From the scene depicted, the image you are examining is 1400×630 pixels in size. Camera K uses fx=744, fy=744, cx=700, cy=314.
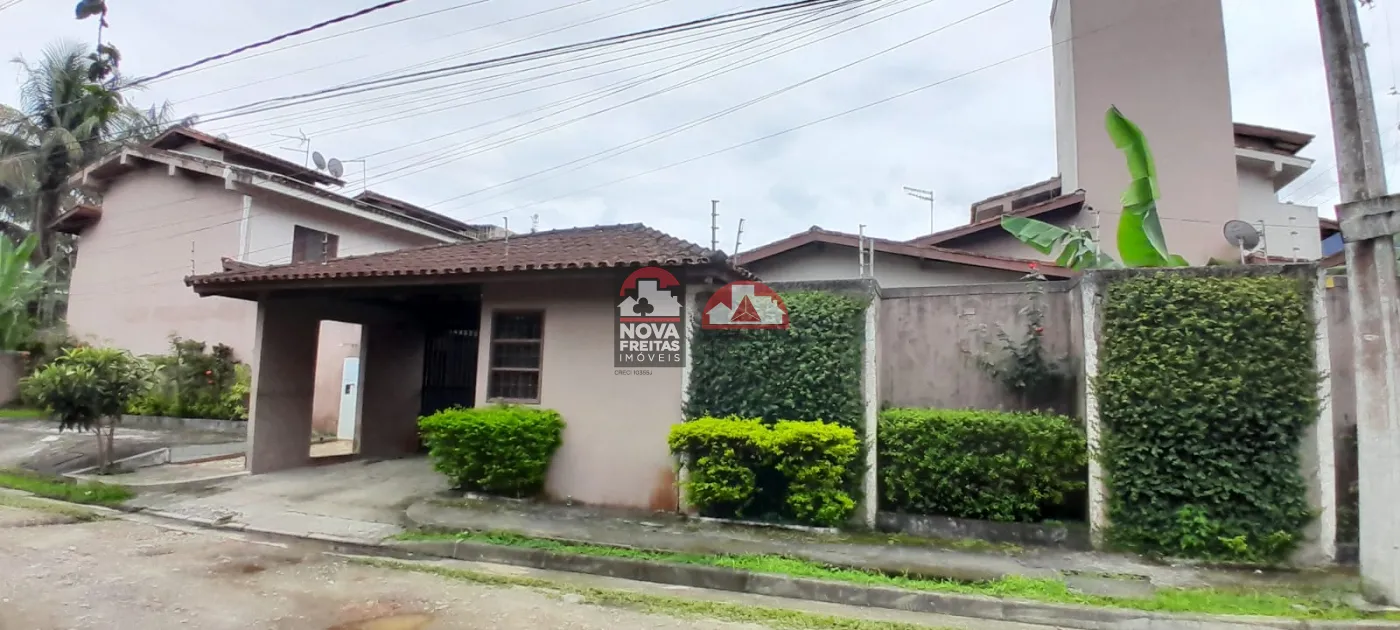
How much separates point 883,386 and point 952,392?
0.79 m

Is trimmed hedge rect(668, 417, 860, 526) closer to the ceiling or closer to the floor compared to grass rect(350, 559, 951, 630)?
closer to the ceiling

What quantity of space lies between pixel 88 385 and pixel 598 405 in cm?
706

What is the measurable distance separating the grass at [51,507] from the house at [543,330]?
92.8 inches

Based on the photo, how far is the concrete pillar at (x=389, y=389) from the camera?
1382 cm

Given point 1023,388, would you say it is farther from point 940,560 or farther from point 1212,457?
point 940,560

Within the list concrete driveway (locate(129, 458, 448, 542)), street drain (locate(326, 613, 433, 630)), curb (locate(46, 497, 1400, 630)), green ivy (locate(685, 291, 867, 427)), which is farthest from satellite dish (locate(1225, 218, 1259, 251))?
street drain (locate(326, 613, 433, 630))

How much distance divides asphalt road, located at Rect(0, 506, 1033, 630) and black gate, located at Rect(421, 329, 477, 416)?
6935 millimetres

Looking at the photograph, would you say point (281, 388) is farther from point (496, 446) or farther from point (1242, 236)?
point (1242, 236)

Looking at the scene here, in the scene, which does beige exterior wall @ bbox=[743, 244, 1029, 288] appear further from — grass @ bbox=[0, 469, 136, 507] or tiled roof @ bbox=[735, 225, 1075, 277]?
grass @ bbox=[0, 469, 136, 507]

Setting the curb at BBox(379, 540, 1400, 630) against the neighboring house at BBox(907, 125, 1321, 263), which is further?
the neighboring house at BBox(907, 125, 1321, 263)

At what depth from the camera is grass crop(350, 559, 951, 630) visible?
5.31 meters

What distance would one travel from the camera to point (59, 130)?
74.2 ft

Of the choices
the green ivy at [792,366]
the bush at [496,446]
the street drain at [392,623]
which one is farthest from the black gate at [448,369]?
the street drain at [392,623]

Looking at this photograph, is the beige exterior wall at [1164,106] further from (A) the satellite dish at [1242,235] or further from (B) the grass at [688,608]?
(B) the grass at [688,608]
